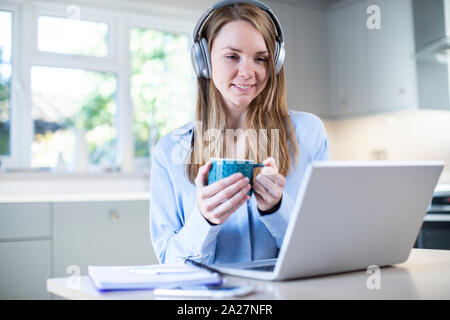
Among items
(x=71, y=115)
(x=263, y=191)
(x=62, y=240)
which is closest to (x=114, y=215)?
(x=62, y=240)

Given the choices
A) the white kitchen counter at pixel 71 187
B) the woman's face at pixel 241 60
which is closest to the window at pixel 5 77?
the white kitchen counter at pixel 71 187

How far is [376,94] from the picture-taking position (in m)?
3.91

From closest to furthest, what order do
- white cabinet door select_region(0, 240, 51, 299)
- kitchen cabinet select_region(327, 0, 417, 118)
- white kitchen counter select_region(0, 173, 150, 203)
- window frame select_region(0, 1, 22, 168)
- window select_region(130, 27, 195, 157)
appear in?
white cabinet door select_region(0, 240, 51, 299) < white kitchen counter select_region(0, 173, 150, 203) < window frame select_region(0, 1, 22, 168) < window select_region(130, 27, 195, 157) < kitchen cabinet select_region(327, 0, 417, 118)

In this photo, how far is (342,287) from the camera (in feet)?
2.33

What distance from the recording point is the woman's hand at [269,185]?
84cm

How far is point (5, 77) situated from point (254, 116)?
233cm

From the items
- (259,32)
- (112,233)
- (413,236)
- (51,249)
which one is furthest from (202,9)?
(413,236)

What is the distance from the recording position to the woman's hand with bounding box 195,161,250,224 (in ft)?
2.58

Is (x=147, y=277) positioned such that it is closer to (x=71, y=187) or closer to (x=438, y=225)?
(x=71, y=187)

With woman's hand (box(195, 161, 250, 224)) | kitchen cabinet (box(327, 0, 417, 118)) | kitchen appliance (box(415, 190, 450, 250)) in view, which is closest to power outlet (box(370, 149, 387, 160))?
kitchen cabinet (box(327, 0, 417, 118))

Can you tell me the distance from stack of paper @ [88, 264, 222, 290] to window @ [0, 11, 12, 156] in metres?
2.63

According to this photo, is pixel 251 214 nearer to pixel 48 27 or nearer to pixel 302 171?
pixel 302 171

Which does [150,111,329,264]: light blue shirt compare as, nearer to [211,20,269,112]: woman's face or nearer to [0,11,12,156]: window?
[211,20,269,112]: woman's face
